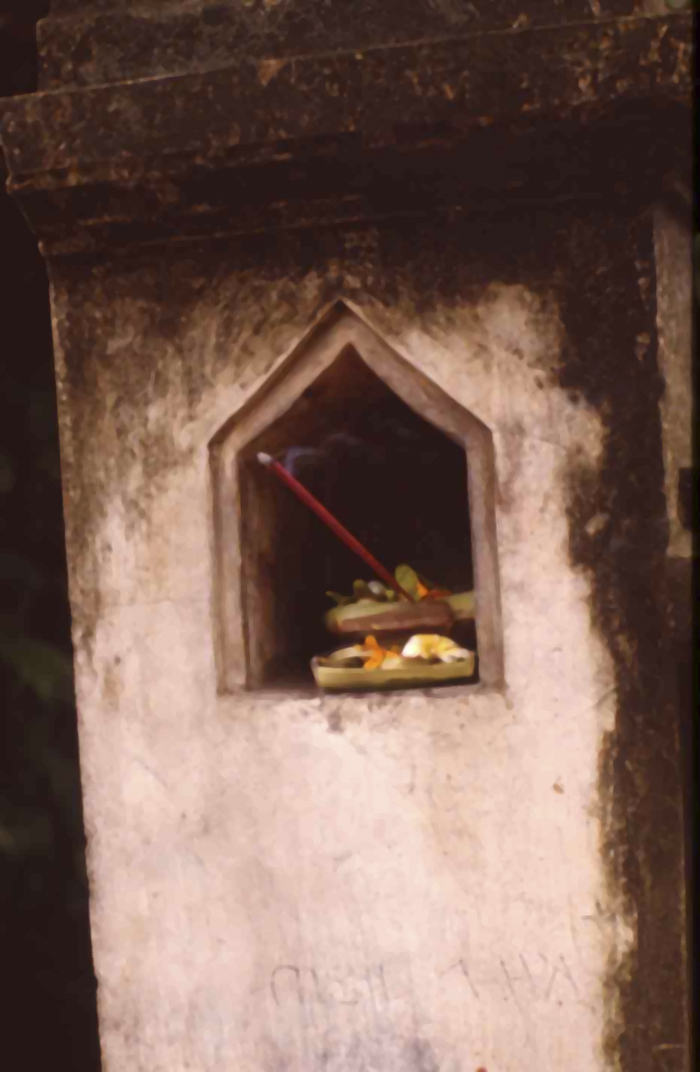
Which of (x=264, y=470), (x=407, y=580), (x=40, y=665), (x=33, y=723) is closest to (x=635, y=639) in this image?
(x=407, y=580)

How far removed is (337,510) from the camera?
2.48 meters

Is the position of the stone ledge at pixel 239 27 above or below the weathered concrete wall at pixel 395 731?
above

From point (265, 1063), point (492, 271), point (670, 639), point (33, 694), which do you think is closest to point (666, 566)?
point (670, 639)

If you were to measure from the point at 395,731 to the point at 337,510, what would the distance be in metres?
0.88

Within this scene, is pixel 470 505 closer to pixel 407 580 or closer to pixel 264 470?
pixel 407 580

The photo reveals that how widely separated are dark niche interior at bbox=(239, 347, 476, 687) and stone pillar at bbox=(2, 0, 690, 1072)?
3.0 inches

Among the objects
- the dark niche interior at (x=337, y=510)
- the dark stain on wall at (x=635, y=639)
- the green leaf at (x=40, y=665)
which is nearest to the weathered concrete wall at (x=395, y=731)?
the dark stain on wall at (x=635, y=639)

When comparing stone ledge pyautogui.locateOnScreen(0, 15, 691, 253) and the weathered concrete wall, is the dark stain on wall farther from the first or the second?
stone ledge pyautogui.locateOnScreen(0, 15, 691, 253)

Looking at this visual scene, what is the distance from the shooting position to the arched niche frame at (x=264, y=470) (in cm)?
176

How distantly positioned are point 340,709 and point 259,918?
45 cm

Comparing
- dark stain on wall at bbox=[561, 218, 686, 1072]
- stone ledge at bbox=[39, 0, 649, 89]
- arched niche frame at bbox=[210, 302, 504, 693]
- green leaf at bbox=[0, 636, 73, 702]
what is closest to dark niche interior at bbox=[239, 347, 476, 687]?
arched niche frame at bbox=[210, 302, 504, 693]

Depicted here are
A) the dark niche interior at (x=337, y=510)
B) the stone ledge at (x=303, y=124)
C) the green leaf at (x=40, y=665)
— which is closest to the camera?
the stone ledge at (x=303, y=124)

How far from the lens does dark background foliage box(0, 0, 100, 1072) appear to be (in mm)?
2840

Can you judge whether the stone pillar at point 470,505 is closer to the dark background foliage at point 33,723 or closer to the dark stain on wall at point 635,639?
the dark stain on wall at point 635,639
